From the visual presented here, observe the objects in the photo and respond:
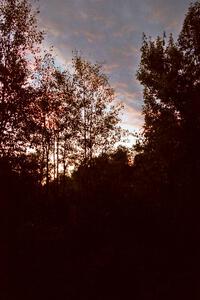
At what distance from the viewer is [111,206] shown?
70.9ft

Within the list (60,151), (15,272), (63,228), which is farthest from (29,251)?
(60,151)

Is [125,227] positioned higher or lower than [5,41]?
lower

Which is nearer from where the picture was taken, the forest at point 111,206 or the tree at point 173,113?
the forest at point 111,206

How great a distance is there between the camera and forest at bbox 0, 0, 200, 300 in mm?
14594

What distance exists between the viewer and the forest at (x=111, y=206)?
14594 millimetres

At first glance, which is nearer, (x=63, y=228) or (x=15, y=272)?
(x=15, y=272)

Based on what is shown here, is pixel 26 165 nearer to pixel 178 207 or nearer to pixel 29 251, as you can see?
pixel 29 251

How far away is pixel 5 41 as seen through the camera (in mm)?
29953

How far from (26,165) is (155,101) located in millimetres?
18274

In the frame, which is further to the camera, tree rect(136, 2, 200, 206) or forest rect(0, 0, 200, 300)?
tree rect(136, 2, 200, 206)

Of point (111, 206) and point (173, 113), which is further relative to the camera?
point (173, 113)

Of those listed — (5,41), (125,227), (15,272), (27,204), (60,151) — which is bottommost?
(15,272)

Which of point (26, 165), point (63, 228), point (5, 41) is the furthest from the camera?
point (5, 41)

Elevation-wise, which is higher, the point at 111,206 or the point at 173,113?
the point at 173,113
